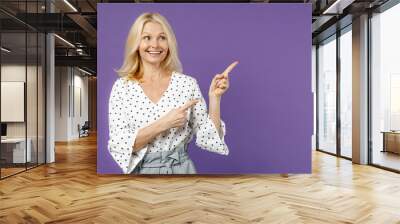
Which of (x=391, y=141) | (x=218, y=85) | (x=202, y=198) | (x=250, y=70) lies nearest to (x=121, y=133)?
(x=202, y=198)

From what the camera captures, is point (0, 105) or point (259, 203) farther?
point (0, 105)

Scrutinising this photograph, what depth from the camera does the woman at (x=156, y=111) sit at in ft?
17.8

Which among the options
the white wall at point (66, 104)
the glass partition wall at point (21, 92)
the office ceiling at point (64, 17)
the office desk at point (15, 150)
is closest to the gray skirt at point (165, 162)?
the office desk at point (15, 150)

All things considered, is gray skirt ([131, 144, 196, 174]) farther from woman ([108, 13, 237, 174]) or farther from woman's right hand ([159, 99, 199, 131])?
woman's right hand ([159, 99, 199, 131])

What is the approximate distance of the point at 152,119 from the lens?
5.50 metres

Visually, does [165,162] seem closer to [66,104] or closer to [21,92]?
[21,92]

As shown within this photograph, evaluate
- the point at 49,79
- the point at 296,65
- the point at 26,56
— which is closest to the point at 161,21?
the point at 296,65

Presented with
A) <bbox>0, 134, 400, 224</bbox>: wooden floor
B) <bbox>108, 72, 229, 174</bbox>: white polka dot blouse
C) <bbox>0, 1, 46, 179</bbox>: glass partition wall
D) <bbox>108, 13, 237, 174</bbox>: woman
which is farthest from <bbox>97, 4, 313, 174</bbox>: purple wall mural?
<bbox>0, 1, 46, 179</bbox>: glass partition wall

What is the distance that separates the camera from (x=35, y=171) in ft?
24.9

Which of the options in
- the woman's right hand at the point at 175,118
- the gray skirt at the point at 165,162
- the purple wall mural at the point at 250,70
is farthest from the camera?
the purple wall mural at the point at 250,70

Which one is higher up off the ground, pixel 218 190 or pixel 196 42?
pixel 196 42

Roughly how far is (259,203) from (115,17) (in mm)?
3673

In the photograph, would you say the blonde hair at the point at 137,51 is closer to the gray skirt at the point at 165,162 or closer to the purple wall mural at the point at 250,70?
the purple wall mural at the point at 250,70

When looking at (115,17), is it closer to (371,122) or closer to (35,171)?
(35,171)
